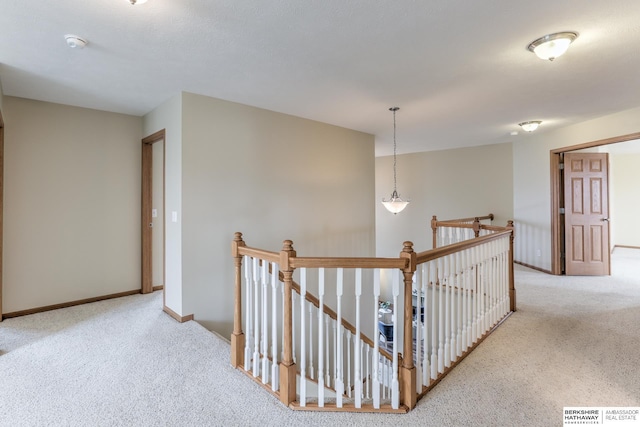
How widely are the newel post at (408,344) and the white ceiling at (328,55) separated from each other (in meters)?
1.46

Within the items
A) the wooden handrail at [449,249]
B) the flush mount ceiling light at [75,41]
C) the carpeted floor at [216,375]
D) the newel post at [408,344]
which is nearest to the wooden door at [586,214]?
the carpeted floor at [216,375]

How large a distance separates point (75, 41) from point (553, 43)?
128 inches

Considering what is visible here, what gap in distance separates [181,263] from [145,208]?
1.39m

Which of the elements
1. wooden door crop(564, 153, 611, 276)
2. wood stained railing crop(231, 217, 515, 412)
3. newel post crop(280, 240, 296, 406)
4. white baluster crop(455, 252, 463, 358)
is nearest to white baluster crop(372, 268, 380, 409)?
wood stained railing crop(231, 217, 515, 412)

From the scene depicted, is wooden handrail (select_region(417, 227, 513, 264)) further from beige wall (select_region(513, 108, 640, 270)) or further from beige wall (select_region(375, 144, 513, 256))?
beige wall (select_region(375, 144, 513, 256))

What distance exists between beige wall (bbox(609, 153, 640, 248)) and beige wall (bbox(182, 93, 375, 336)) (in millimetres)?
7081

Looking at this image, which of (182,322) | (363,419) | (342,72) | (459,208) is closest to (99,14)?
(342,72)

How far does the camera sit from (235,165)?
354 centimetres

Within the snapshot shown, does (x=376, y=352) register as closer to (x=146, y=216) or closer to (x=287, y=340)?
(x=287, y=340)

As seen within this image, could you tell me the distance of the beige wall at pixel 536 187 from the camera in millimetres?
4883

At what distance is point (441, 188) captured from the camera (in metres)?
6.93

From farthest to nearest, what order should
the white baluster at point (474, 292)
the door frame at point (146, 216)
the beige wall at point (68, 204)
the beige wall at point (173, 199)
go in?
the door frame at point (146, 216) → the beige wall at point (68, 204) → the beige wall at point (173, 199) → the white baluster at point (474, 292)

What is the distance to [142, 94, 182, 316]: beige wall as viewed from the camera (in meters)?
3.17

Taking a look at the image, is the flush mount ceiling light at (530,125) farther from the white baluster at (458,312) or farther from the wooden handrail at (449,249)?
the white baluster at (458,312)
